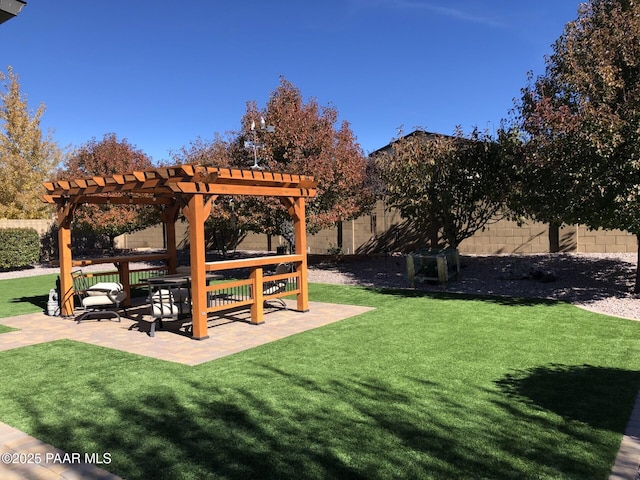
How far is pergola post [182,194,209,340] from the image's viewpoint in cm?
717

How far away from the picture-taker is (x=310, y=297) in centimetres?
1115

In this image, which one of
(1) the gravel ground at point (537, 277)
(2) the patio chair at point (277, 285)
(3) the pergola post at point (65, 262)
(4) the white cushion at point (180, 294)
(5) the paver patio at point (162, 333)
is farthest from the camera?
(1) the gravel ground at point (537, 277)

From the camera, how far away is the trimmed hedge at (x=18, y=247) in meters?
18.5

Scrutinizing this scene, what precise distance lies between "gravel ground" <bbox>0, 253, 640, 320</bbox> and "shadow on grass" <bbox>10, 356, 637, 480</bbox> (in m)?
5.36

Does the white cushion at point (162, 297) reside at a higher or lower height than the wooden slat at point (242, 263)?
lower

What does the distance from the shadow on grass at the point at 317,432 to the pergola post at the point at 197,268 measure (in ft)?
6.80

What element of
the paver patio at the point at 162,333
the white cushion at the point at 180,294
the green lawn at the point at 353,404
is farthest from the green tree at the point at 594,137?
the white cushion at the point at 180,294

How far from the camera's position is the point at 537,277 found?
11992mm

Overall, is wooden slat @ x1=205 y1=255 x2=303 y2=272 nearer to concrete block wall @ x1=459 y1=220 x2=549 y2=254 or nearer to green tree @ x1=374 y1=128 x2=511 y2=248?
green tree @ x1=374 y1=128 x2=511 y2=248

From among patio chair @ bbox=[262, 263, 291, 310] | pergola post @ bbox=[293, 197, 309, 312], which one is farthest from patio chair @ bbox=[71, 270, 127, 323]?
pergola post @ bbox=[293, 197, 309, 312]

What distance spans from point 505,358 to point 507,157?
243 inches

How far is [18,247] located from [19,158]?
5388mm

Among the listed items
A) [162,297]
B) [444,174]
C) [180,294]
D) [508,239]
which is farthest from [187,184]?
[508,239]

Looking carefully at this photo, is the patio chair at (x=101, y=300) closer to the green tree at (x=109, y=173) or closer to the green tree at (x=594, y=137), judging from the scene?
the green tree at (x=594, y=137)
